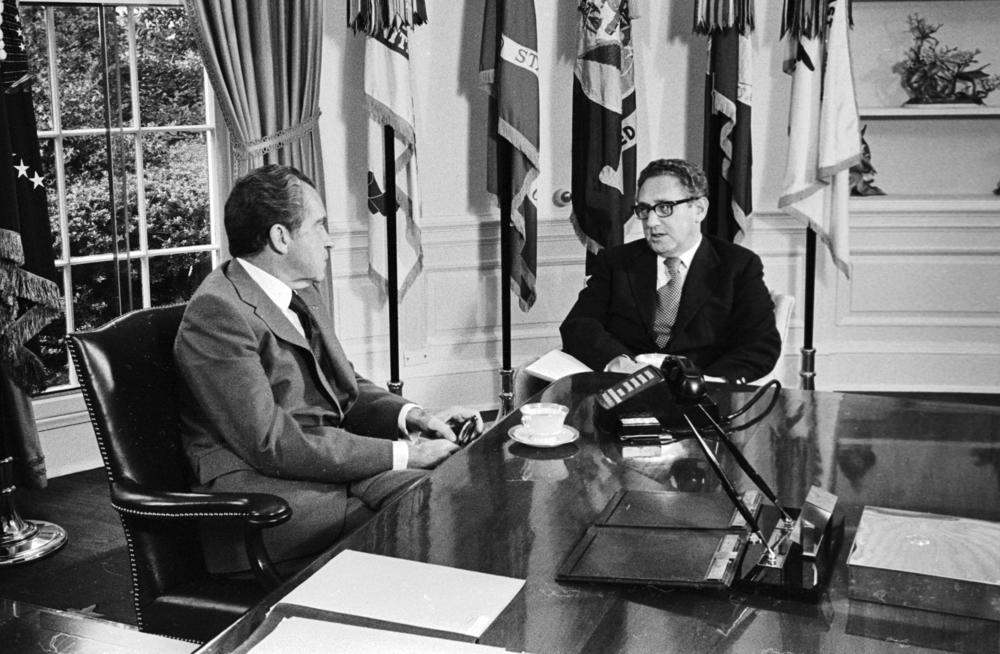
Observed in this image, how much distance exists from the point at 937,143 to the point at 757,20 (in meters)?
1.12

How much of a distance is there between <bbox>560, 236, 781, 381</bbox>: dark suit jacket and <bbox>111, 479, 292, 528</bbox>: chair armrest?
1.51m

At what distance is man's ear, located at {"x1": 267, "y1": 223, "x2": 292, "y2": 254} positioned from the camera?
236cm

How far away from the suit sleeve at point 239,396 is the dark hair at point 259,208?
0.20 meters

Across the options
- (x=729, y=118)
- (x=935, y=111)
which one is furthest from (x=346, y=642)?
(x=935, y=111)

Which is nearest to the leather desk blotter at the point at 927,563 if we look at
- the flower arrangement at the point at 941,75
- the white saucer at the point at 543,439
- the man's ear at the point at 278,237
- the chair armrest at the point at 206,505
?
the white saucer at the point at 543,439

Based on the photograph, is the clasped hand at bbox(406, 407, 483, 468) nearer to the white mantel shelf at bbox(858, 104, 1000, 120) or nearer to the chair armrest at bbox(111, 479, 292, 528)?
the chair armrest at bbox(111, 479, 292, 528)

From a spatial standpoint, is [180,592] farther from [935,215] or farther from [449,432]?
[935,215]

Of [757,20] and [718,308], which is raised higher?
[757,20]

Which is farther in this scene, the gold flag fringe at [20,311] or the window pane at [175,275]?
the window pane at [175,275]

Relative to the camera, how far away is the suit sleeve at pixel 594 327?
10.7 feet

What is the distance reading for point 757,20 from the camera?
496 centimetres

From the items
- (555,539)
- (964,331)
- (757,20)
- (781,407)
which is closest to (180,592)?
(555,539)

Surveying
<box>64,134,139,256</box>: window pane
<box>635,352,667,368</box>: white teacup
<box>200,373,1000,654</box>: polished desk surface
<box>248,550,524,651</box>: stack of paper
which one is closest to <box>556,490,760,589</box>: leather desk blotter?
<box>200,373,1000,654</box>: polished desk surface

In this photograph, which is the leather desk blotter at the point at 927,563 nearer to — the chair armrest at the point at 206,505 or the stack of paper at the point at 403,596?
the stack of paper at the point at 403,596
